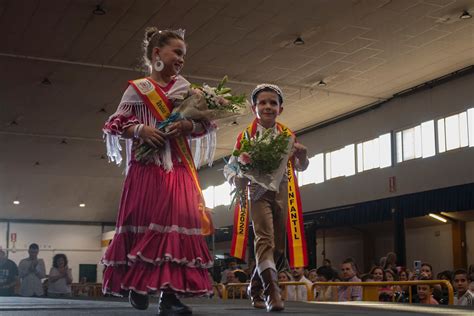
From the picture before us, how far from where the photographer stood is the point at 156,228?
11.1 feet

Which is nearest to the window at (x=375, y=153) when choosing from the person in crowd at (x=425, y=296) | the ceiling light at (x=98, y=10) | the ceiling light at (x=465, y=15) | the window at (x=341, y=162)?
the window at (x=341, y=162)

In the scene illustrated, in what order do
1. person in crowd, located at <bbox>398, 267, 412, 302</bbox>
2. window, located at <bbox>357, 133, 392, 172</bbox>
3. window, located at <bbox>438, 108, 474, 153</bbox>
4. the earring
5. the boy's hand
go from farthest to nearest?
1. window, located at <bbox>357, 133, 392, 172</bbox>
2. window, located at <bbox>438, 108, 474, 153</bbox>
3. person in crowd, located at <bbox>398, 267, 412, 302</bbox>
4. the boy's hand
5. the earring

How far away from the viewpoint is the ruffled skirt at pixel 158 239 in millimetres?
3289

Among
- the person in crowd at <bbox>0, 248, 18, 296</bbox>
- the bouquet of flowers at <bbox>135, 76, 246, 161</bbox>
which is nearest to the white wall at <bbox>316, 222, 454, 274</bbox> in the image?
the person in crowd at <bbox>0, 248, 18, 296</bbox>

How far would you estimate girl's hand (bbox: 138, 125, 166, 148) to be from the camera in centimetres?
345

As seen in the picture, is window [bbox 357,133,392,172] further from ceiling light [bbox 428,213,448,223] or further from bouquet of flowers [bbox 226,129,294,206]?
bouquet of flowers [bbox 226,129,294,206]

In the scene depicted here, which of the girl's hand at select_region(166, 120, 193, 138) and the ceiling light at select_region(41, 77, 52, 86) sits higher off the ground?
the ceiling light at select_region(41, 77, 52, 86)

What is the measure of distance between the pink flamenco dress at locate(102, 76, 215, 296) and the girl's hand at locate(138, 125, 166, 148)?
3.6 inches

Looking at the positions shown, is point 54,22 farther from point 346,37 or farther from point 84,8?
point 346,37

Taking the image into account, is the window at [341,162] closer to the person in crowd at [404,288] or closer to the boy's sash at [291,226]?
the person in crowd at [404,288]

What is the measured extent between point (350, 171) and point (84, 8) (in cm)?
1068

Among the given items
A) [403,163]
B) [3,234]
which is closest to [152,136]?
[403,163]

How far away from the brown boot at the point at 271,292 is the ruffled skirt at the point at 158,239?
32.8 inches

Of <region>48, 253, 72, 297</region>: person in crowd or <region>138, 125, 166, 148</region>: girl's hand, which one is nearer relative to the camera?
<region>138, 125, 166, 148</region>: girl's hand
